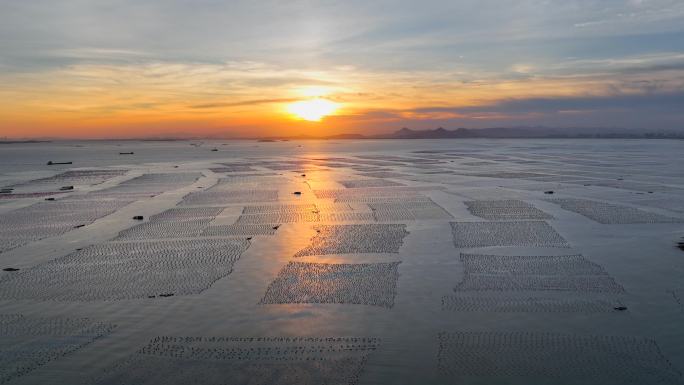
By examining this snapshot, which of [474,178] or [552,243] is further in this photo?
[474,178]

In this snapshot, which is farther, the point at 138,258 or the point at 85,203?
the point at 85,203

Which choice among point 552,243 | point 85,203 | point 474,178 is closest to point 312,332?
point 552,243

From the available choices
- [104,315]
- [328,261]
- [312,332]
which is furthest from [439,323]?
[104,315]

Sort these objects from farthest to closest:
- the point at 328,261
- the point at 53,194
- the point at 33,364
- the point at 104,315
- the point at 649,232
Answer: the point at 53,194
the point at 649,232
the point at 328,261
the point at 104,315
the point at 33,364

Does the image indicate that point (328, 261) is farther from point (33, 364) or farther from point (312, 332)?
point (33, 364)

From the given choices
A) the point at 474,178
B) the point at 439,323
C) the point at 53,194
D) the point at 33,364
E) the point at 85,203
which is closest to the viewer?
the point at 33,364

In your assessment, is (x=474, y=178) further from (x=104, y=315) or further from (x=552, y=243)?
(x=104, y=315)
